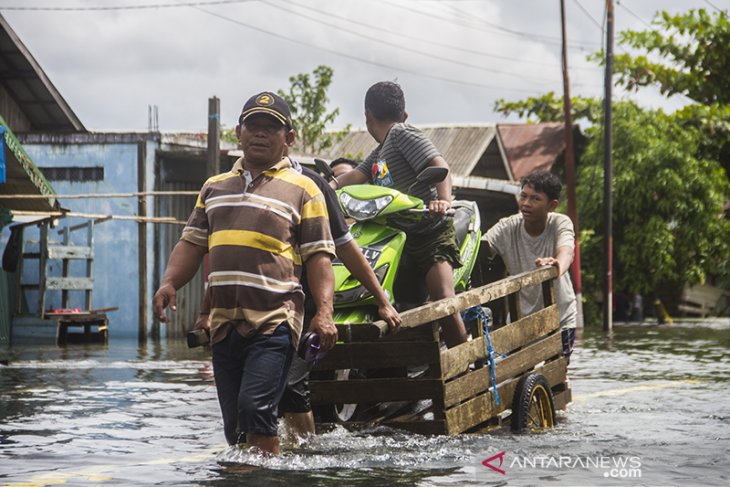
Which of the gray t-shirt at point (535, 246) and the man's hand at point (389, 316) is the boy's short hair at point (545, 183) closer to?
the gray t-shirt at point (535, 246)

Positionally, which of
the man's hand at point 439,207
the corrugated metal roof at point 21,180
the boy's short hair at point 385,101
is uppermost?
the corrugated metal roof at point 21,180

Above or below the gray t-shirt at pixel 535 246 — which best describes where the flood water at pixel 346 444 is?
below

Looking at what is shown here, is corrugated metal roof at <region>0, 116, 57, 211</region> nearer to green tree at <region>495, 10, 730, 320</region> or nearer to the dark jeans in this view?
the dark jeans

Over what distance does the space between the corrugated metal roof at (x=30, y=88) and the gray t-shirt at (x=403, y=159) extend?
1808 cm

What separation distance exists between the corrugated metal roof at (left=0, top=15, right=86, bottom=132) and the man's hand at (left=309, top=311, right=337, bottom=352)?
20.0m

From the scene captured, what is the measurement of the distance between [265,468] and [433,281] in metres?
1.91

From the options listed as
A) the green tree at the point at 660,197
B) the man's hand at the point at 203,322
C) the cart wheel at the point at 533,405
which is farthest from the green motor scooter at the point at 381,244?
the green tree at the point at 660,197

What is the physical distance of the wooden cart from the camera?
5984 millimetres

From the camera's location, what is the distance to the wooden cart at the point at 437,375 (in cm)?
598

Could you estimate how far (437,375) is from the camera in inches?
236

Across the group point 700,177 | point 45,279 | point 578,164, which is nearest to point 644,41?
point 578,164

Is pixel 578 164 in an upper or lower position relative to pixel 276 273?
upper

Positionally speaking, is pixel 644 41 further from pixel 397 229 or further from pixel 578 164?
pixel 397 229

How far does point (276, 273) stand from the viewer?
5.15m
